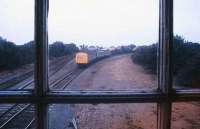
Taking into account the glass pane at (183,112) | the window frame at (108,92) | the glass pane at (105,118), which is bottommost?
the glass pane at (105,118)

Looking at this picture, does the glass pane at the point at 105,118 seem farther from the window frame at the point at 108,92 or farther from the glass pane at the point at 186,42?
the window frame at the point at 108,92

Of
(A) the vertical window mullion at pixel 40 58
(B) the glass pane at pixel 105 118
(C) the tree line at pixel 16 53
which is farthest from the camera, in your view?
(B) the glass pane at pixel 105 118

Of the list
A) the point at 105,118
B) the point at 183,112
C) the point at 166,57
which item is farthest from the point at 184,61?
the point at 105,118

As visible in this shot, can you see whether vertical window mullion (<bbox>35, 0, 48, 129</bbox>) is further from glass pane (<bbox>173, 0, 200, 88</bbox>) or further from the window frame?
glass pane (<bbox>173, 0, 200, 88</bbox>)

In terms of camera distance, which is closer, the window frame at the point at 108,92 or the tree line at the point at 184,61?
the window frame at the point at 108,92

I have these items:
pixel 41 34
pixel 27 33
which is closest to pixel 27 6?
pixel 27 33

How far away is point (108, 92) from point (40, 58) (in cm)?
41

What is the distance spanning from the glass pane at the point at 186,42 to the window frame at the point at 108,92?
229 mm

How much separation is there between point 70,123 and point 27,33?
3653 millimetres

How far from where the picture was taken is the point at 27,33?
190 centimetres

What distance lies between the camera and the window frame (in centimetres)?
162

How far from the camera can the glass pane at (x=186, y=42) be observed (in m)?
2.03

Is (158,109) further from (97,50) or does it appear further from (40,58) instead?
(97,50)

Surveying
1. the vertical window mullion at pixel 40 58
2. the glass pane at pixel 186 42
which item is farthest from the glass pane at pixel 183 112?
the vertical window mullion at pixel 40 58
